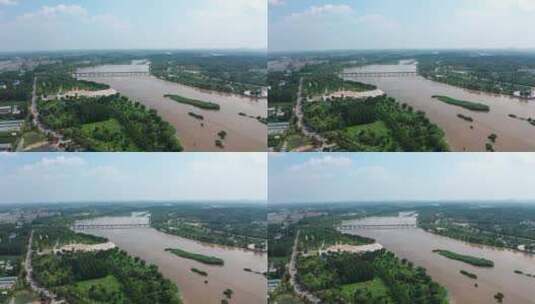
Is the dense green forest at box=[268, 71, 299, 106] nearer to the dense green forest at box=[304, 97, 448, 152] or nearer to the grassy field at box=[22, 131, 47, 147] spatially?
the dense green forest at box=[304, 97, 448, 152]

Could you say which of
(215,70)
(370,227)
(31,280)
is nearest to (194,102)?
(215,70)

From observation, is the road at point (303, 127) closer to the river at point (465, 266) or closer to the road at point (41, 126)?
the river at point (465, 266)

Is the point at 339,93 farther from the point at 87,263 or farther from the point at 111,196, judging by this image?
the point at 87,263

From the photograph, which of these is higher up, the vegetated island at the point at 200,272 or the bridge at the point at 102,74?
the bridge at the point at 102,74

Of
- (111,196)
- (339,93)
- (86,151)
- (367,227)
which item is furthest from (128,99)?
(367,227)

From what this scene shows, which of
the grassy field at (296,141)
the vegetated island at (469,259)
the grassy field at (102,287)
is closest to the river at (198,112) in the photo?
the grassy field at (296,141)

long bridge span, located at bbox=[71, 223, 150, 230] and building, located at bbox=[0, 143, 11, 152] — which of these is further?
long bridge span, located at bbox=[71, 223, 150, 230]

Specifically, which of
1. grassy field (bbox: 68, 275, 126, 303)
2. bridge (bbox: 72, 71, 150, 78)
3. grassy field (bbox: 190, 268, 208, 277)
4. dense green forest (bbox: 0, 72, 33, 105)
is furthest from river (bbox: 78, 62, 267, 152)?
grassy field (bbox: 68, 275, 126, 303)
